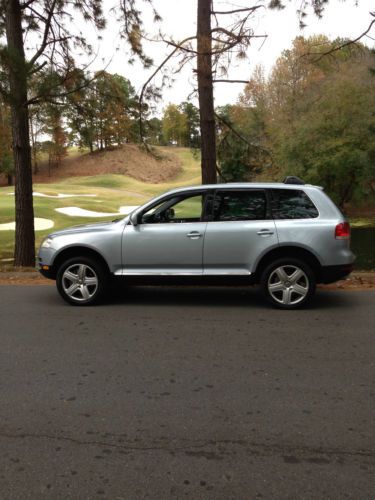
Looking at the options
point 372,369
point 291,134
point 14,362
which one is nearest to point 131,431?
point 14,362

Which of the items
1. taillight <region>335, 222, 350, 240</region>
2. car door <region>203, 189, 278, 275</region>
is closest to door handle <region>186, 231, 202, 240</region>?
car door <region>203, 189, 278, 275</region>

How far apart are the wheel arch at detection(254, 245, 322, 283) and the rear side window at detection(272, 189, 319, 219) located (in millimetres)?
431

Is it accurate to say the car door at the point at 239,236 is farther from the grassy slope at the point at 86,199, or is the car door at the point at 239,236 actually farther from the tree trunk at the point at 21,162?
the grassy slope at the point at 86,199

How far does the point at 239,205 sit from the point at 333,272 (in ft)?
4.89

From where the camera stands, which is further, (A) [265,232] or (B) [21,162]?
(B) [21,162]

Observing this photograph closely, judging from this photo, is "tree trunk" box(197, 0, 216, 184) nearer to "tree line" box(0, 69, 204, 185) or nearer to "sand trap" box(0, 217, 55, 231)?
"tree line" box(0, 69, 204, 185)

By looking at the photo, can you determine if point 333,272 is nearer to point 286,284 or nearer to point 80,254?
point 286,284

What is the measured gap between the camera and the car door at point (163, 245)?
6344mm

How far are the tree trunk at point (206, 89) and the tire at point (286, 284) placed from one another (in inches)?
196

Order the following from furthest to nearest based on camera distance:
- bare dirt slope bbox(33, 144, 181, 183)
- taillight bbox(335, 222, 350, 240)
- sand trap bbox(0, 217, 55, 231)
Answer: bare dirt slope bbox(33, 144, 181, 183) < sand trap bbox(0, 217, 55, 231) < taillight bbox(335, 222, 350, 240)

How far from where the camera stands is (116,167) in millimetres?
75125

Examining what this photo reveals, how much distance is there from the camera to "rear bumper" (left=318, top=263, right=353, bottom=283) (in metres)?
6.12

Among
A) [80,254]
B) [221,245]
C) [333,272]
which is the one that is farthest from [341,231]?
[80,254]

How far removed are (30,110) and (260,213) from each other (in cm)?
624
